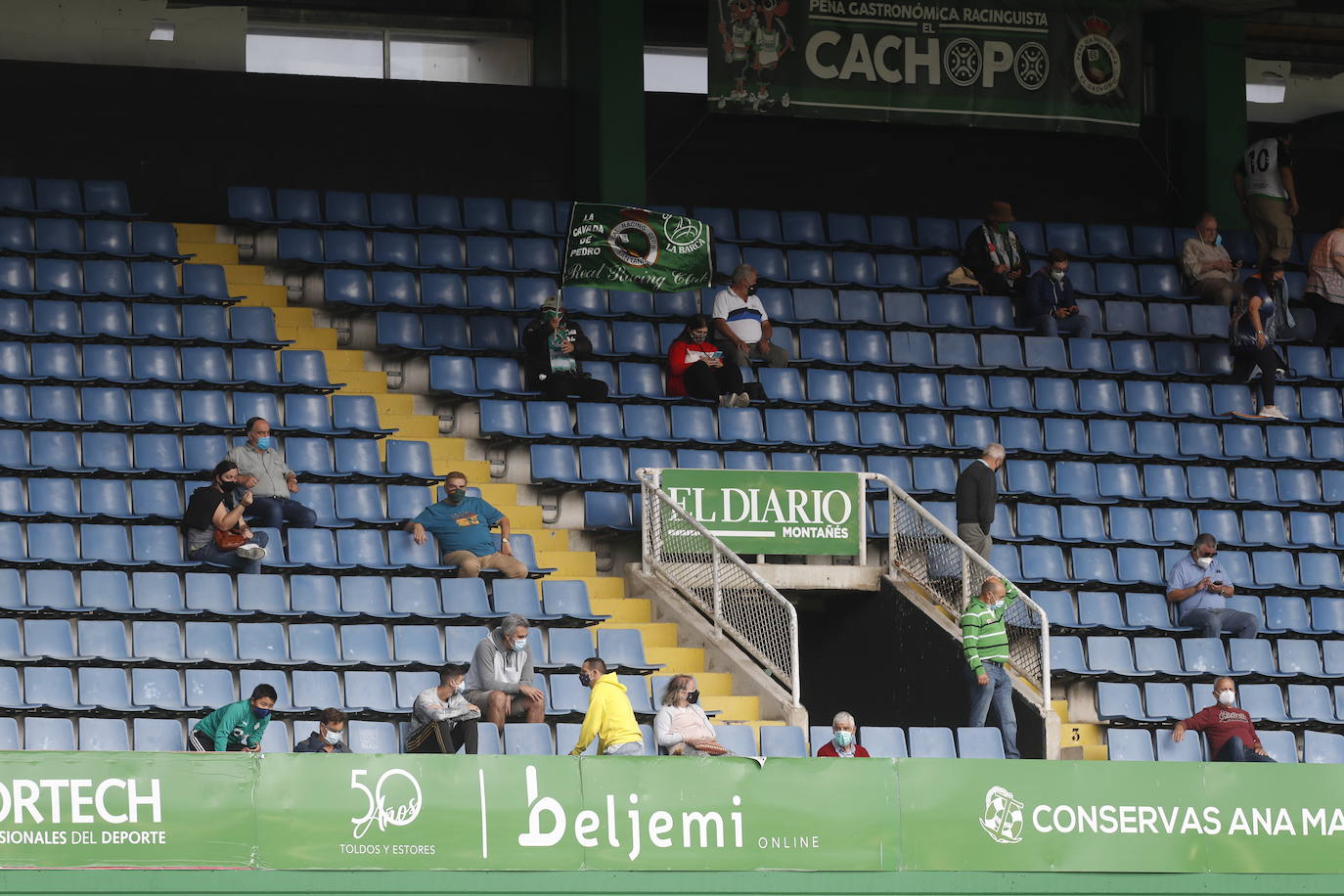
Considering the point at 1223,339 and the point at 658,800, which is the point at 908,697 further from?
the point at 1223,339

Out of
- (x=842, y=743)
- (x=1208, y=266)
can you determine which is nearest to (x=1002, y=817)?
(x=842, y=743)

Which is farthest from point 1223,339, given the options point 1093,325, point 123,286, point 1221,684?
point 123,286

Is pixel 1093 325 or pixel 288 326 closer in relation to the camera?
pixel 288 326

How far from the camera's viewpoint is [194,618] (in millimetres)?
13055

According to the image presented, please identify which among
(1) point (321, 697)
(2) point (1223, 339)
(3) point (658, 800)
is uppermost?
(2) point (1223, 339)

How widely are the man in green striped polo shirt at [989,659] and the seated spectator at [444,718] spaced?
321 cm

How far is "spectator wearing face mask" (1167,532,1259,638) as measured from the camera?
592 inches

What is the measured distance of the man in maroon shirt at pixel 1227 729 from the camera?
1352 cm

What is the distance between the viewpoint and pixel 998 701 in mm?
13562

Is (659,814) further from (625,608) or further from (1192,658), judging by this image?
(1192,658)

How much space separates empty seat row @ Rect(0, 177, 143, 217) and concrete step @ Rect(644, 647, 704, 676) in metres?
5.47

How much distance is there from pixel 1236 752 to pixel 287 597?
5.80 metres

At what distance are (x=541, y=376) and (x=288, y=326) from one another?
6.66 ft

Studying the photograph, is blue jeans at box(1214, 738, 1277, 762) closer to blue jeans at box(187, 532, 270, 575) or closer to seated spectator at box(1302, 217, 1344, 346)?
seated spectator at box(1302, 217, 1344, 346)
